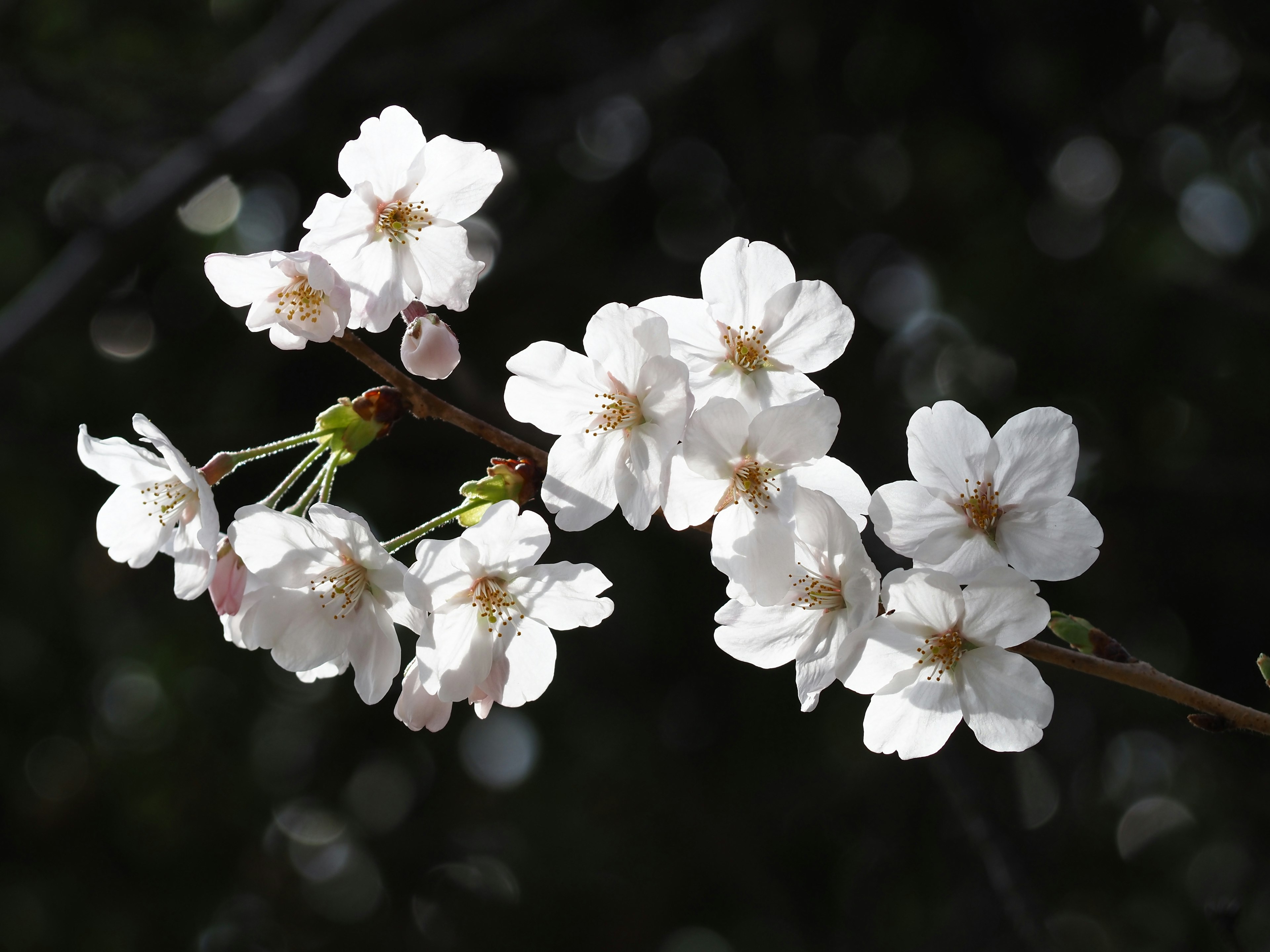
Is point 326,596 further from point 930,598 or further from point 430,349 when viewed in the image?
point 930,598

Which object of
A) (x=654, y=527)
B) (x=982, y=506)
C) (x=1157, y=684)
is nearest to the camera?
(x=1157, y=684)

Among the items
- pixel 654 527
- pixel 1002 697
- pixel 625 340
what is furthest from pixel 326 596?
pixel 654 527

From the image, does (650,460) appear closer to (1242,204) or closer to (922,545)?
(922,545)

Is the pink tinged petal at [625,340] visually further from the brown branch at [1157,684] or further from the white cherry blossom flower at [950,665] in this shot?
the brown branch at [1157,684]

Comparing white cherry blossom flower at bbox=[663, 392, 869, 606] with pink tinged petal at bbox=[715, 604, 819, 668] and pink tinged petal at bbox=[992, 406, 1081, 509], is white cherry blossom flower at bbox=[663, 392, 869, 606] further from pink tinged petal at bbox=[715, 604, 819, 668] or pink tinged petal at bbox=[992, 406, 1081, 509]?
pink tinged petal at bbox=[992, 406, 1081, 509]

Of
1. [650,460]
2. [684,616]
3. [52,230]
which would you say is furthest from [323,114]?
[650,460]

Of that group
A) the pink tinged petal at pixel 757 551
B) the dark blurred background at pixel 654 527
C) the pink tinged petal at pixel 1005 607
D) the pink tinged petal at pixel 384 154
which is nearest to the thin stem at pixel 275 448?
the pink tinged petal at pixel 384 154

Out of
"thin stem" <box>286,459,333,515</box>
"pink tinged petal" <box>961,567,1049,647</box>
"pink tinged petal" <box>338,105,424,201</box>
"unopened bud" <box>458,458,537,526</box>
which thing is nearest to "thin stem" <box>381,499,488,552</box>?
"unopened bud" <box>458,458,537,526</box>
